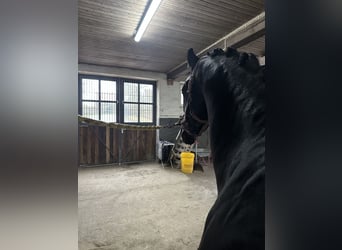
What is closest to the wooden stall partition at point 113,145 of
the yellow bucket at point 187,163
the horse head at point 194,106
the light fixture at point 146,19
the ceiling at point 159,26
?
the yellow bucket at point 187,163

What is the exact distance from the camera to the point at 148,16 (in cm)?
257

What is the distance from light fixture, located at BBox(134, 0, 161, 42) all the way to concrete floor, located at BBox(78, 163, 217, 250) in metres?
2.42

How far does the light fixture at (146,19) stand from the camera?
2316 millimetres

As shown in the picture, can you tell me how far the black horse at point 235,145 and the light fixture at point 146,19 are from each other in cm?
142

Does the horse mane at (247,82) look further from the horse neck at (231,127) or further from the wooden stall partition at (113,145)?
the wooden stall partition at (113,145)

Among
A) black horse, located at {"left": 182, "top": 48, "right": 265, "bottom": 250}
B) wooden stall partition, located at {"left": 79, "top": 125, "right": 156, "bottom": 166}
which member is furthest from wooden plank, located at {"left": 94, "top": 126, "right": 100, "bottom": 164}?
black horse, located at {"left": 182, "top": 48, "right": 265, "bottom": 250}

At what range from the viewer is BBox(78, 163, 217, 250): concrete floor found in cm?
178

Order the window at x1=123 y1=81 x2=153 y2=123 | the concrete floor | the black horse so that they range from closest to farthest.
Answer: the black horse < the concrete floor < the window at x1=123 y1=81 x2=153 y2=123

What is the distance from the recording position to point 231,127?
3.37 ft

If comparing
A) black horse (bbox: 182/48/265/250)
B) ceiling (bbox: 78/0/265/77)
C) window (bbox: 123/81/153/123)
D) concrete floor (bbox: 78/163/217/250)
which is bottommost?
concrete floor (bbox: 78/163/217/250)

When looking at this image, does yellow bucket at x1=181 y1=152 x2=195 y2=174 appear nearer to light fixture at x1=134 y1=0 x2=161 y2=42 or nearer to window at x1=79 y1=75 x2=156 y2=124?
window at x1=79 y1=75 x2=156 y2=124

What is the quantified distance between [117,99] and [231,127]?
446cm

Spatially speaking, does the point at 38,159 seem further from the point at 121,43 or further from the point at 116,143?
the point at 116,143

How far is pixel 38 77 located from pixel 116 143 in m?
4.96
